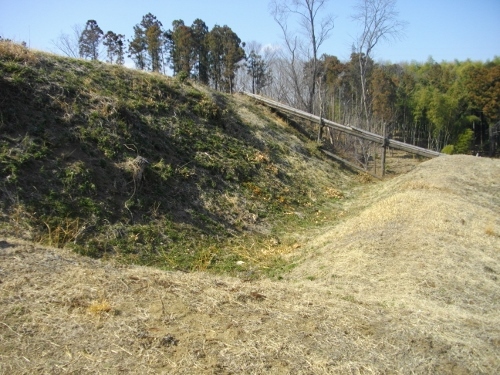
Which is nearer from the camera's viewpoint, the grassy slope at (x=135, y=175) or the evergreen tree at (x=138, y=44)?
the grassy slope at (x=135, y=175)

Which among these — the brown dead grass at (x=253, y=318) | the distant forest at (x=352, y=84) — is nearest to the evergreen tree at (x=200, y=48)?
the distant forest at (x=352, y=84)

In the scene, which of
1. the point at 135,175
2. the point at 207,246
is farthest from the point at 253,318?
the point at 135,175

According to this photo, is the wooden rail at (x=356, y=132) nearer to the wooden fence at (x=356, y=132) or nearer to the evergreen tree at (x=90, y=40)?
the wooden fence at (x=356, y=132)

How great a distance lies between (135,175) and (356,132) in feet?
38.7

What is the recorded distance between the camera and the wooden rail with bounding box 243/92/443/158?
58.3 ft

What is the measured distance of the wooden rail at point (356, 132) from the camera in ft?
58.3

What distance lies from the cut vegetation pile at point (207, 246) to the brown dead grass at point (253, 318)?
22 millimetres

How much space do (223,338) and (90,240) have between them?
4436 millimetres

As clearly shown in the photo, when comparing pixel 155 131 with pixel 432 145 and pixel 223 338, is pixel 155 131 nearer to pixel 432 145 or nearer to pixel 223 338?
pixel 223 338

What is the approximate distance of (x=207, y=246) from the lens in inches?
339

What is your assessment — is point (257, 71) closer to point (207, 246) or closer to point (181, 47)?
point (181, 47)

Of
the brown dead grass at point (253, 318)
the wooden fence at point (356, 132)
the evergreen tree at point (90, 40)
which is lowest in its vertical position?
the brown dead grass at point (253, 318)

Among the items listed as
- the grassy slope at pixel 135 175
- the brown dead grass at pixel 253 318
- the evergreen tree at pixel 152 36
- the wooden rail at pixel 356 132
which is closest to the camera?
the brown dead grass at pixel 253 318

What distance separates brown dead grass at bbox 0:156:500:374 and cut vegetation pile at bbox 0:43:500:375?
22 mm
